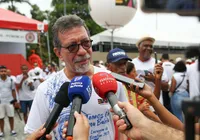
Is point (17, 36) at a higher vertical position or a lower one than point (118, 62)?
higher

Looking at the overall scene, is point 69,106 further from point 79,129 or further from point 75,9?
point 75,9

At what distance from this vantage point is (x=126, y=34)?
11.9m

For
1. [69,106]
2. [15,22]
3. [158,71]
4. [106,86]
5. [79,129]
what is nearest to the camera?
[79,129]

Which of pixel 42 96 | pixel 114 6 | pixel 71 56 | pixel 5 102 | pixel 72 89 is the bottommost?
pixel 5 102

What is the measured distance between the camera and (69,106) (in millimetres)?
1718

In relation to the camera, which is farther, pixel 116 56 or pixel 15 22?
pixel 15 22

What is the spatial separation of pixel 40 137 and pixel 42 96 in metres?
0.48

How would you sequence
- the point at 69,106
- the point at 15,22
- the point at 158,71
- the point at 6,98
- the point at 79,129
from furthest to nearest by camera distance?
the point at 15,22 → the point at 6,98 → the point at 158,71 → the point at 69,106 → the point at 79,129

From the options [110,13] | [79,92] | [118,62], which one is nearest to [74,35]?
[79,92]

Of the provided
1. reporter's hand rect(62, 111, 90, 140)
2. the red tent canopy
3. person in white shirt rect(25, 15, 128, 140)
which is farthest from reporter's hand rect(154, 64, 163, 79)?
the red tent canopy

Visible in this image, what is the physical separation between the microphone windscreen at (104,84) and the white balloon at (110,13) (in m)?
4.10

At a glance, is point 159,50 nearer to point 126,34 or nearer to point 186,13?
point 126,34

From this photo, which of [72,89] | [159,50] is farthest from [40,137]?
[159,50]

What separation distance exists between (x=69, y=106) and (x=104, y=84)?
358 millimetres
